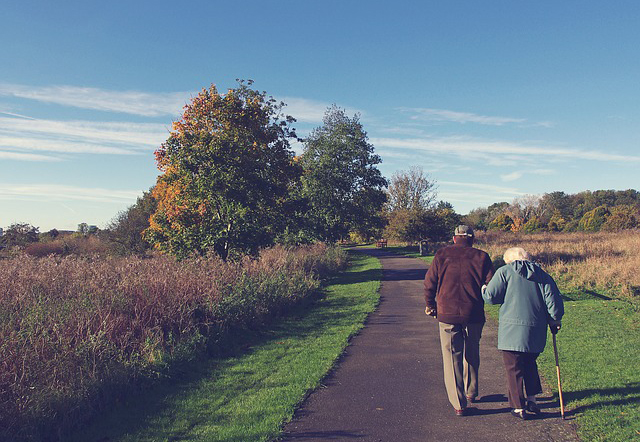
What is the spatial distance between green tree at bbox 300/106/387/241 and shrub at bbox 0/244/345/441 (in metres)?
19.3

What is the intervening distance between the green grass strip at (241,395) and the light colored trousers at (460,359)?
1883 millimetres

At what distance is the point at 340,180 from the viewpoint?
3316cm

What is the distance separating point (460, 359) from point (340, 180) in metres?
28.1

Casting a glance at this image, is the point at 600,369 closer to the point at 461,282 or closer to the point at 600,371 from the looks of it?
the point at 600,371

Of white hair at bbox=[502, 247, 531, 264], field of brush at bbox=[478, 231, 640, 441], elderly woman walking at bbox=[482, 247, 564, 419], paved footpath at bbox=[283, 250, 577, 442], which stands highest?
white hair at bbox=[502, 247, 531, 264]

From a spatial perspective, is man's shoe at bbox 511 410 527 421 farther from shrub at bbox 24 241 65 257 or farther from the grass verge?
shrub at bbox 24 241 65 257

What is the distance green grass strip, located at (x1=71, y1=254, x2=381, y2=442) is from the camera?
498 centimetres

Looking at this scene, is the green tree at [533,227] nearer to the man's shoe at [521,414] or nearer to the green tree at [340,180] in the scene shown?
the green tree at [340,180]

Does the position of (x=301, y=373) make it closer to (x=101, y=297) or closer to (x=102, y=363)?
(x=102, y=363)

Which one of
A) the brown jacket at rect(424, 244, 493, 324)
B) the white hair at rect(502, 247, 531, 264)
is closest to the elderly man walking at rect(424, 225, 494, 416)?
the brown jacket at rect(424, 244, 493, 324)

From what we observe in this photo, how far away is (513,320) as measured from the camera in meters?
5.04

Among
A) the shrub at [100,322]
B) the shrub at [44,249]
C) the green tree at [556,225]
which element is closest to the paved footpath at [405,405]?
the shrub at [100,322]

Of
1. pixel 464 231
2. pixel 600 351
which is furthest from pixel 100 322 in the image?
pixel 600 351

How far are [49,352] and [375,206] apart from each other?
31.3 m
